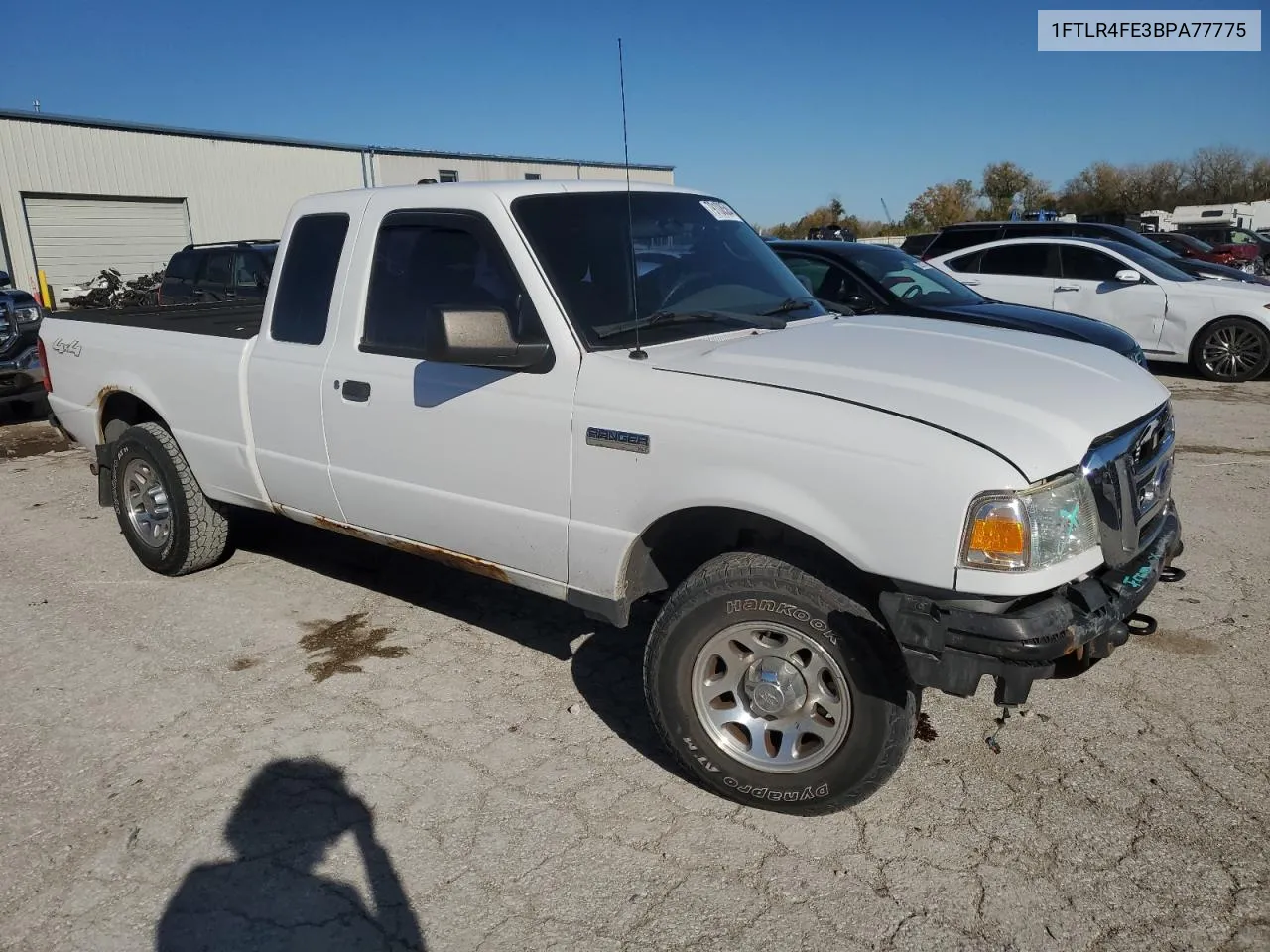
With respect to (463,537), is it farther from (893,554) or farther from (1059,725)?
(1059,725)

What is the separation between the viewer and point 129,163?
86.1 feet

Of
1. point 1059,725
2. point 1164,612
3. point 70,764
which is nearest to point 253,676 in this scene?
point 70,764

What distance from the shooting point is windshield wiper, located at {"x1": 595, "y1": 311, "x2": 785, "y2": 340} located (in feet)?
11.7

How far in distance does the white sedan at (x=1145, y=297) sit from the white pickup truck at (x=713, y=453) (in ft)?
27.6

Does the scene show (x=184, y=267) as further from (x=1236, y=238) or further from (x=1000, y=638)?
(x=1236, y=238)

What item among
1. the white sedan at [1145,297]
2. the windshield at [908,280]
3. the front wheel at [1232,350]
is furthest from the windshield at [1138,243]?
the windshield at [908,280]

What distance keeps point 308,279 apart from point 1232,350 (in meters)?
10.7

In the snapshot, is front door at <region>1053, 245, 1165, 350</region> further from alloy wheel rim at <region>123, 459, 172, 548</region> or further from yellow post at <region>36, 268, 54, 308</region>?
yellow post at <region>36, 268, 54, 308</region>

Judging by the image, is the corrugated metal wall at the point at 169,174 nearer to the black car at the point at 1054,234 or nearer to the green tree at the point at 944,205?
the black car at the point at 1054,234

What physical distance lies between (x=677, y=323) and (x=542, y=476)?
793 millimetres

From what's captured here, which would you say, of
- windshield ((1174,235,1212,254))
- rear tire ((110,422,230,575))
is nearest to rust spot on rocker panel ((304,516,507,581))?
rear tire ((110,422,230,575))

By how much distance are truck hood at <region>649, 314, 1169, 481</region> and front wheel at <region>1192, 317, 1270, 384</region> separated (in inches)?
346

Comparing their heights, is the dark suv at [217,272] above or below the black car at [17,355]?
above

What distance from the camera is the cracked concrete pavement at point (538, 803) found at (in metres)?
2.79
